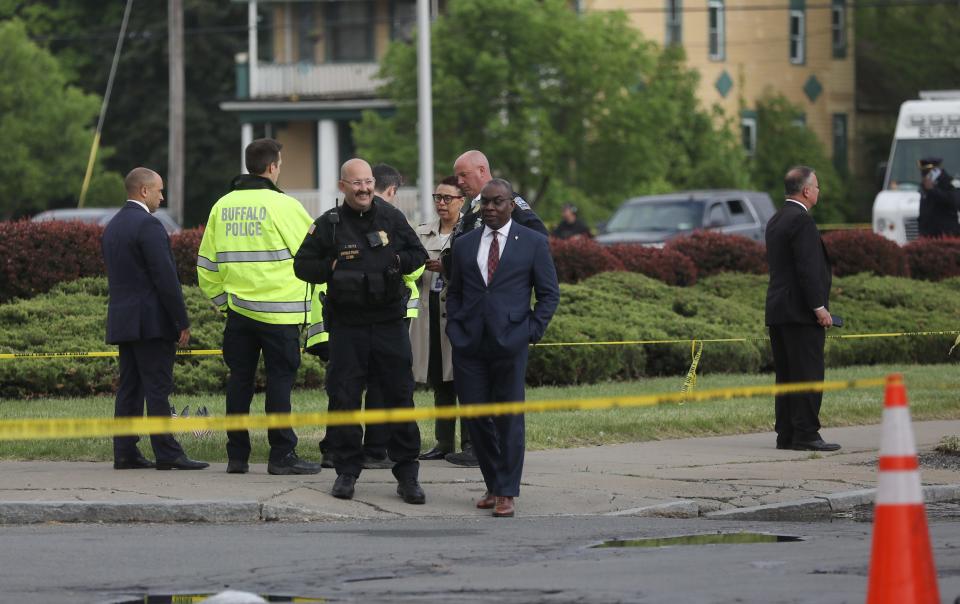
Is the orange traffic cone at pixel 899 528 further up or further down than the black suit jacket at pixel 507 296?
further down

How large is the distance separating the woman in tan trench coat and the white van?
2137cm

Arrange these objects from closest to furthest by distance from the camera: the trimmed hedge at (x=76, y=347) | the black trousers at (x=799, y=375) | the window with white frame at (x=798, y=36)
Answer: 1. the black trousers at (x=799, y=375)
2. the trimmed hedge at (x=76, y=347)
3. the window with white frame at (x=798, y=36)

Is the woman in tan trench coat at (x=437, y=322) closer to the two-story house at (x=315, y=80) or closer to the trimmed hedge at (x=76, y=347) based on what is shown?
the trimmed hedge at (x=76, y=347)

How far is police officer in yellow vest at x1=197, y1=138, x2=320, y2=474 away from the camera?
11.7m

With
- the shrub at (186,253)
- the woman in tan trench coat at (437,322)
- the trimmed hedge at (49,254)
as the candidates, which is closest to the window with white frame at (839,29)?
the shrub at (186,253)

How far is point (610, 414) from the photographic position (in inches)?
621

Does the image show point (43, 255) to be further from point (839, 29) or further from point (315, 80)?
point (839, 29)

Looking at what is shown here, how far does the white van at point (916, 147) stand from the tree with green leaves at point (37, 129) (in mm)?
23906

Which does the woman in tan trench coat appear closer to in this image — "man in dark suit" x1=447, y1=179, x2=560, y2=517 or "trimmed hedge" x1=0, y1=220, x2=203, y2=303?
"man in dark suit" x1=447, y1=179, x2=560, y2=517

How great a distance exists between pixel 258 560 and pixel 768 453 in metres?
5.67

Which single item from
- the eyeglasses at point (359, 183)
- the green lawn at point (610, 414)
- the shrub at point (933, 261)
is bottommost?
the green lawn at point (610, 414)

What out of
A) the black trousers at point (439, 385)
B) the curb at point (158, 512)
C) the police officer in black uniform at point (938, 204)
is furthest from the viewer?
the police officer in black uniform at point (938, 204)

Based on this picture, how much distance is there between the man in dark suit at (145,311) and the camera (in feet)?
39.6

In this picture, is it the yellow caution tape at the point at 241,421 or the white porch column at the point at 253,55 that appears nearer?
the yellow caution tape at the point at 241,421
